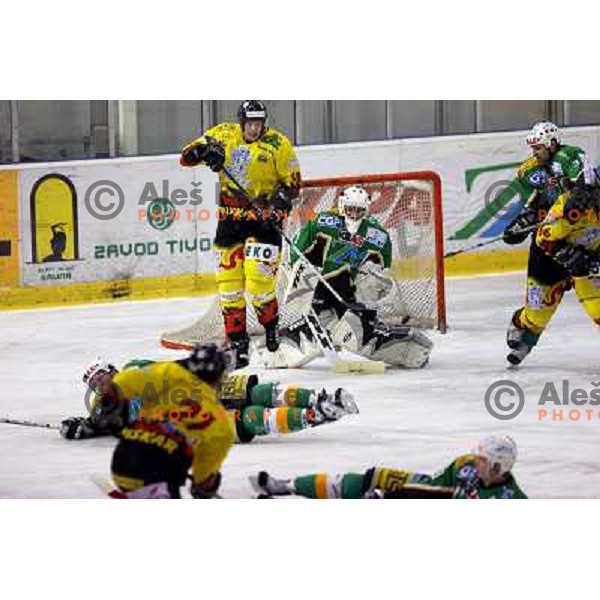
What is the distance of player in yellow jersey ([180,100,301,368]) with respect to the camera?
8.46 meters

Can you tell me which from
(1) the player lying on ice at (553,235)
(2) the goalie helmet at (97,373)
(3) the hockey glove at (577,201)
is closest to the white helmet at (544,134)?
(1) the player lying on ice at (553,235)

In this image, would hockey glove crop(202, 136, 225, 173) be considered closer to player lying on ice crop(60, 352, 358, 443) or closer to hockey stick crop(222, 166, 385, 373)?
hockey stick crop(222, 166, 385, 373)

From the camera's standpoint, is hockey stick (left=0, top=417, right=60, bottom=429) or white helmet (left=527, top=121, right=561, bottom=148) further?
white helmet (left=527, top=121, right=561, bottom=148)

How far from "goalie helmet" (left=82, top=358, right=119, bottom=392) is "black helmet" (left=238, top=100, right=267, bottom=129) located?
76 centimetres

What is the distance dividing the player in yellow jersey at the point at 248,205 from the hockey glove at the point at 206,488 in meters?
0.51

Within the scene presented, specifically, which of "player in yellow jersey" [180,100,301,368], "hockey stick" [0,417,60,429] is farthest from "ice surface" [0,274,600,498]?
"player in yellow jersey" [180,100,301,368]

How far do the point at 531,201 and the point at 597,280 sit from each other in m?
0.28

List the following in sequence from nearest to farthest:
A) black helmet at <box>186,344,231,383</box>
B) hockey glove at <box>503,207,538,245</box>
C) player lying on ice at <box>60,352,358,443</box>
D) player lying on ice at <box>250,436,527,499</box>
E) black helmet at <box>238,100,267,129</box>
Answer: black helmet at <box>186,344,231,383</box>, player lying on ice at <box>250,436,527,499</box>, player lying on ice at <box>60,352,358,443</box>, black helmet at <box>238,100,267,129</box>, hockey glove at <box>503,207,538,245</box>

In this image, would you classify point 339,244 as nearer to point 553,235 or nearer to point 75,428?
point 553,235

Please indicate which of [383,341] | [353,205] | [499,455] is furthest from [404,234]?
[499,455]

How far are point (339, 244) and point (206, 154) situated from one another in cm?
52

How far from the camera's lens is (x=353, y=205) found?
28.6 ft

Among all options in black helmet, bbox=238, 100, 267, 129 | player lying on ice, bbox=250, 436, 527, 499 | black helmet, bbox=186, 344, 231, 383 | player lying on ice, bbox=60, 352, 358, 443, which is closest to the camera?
black helmet, bbox=186, 344, 231, 383
